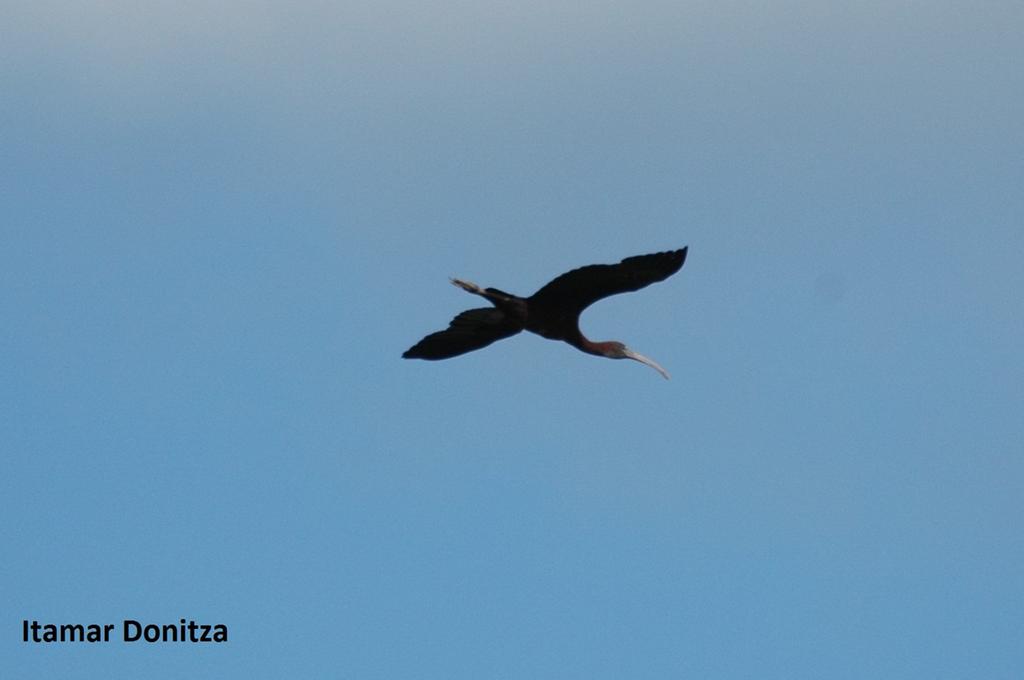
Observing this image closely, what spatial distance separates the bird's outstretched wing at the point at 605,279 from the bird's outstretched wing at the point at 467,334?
0.68 meters

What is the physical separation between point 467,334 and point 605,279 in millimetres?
2554

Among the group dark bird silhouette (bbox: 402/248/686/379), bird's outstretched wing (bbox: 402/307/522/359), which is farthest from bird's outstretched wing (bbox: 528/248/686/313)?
bird's outstretched wing (bbox: 402/307/522/359)

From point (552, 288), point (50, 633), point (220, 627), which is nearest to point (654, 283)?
point (552, 288)

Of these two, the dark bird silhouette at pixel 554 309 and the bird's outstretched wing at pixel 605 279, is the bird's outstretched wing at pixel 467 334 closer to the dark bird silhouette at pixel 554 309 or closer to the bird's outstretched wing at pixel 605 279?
the dark bird silhouette at pixel 554 309

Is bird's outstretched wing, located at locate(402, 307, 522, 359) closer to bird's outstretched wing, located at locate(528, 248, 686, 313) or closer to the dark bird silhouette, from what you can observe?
the dark bird silhouette

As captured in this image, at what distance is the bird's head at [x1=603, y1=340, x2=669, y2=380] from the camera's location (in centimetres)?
3023

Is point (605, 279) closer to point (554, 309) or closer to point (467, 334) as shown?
point (554, 309)

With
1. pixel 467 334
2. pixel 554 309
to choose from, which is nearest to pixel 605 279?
pixel 554 309

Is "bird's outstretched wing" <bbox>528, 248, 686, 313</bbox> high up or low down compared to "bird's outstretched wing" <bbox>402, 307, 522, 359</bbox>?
down

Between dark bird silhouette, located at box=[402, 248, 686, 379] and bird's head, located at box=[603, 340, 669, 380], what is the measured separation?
0.01 metres

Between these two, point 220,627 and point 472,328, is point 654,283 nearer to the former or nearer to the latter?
point 472,328

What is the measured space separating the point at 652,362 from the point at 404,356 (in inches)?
159

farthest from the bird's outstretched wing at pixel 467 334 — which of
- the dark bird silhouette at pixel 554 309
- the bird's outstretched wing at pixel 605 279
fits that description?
the bird's outstretched wing at pixel 605 279

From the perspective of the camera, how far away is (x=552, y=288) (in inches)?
1099
